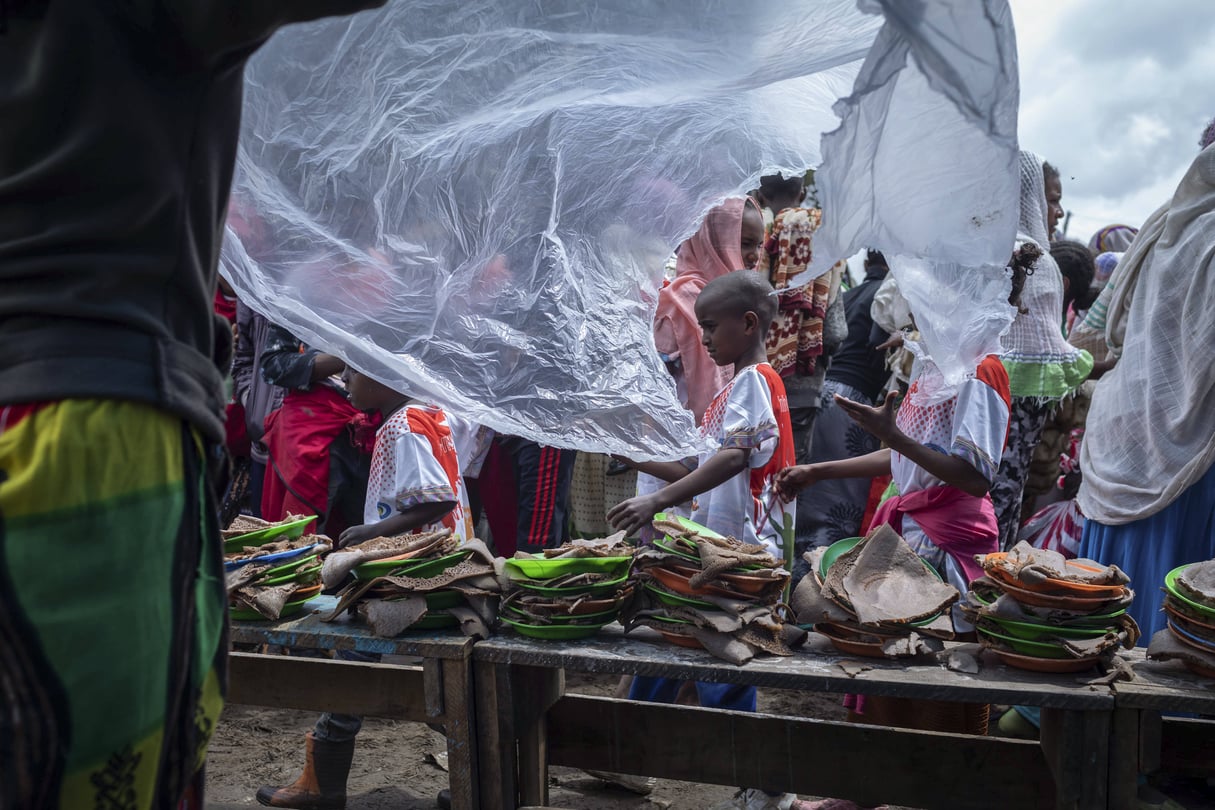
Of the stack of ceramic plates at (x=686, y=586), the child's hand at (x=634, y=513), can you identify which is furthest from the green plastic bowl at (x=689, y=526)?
the child's hand at (x=634, y=513)

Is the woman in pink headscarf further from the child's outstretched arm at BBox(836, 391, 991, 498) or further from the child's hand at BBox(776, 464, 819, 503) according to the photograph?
the child's outstretched arm at BBox(836, 391, 991, 498)

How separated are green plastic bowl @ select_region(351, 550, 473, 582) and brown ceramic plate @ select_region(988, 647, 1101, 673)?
Result: 135 centimetres

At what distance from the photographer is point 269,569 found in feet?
8.52

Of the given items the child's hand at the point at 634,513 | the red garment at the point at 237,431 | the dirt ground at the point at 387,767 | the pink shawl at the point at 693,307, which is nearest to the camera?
the child's hand at the point at 634,513

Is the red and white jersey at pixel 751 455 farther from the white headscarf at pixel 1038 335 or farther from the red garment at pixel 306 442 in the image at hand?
the red garment at pixel 306 442

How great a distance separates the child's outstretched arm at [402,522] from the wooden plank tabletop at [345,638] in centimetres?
53

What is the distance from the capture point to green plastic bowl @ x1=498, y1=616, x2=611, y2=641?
7.77 feet

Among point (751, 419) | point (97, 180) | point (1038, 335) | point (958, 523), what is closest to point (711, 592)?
point (751, 419)

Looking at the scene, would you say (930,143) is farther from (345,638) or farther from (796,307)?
(796,307)

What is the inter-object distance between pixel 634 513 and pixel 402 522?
2.69ft

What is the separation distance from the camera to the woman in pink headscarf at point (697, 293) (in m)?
3.92

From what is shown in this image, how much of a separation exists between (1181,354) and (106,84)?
10.6ft

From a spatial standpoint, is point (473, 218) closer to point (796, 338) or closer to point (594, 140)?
point (594, 140)

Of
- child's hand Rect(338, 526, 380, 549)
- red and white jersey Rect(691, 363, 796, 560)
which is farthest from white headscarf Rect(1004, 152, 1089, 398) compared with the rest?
child's hand Rect(338, 526, 380, 549)
